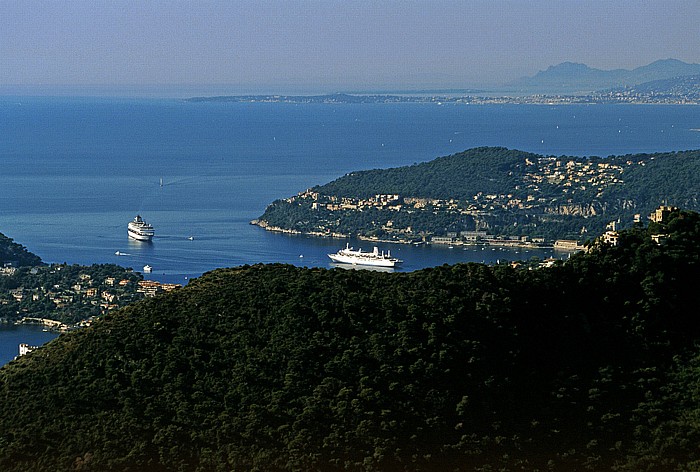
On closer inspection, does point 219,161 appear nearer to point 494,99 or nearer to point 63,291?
point 63,291

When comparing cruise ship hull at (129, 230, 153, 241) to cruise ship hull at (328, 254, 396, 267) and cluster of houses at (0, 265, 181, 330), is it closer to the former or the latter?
cruise ship hull at (328, 254, 396, 267)

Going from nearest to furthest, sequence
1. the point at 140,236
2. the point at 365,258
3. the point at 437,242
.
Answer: the point at 365,258 → the point at 140,236 → the point at 437,242

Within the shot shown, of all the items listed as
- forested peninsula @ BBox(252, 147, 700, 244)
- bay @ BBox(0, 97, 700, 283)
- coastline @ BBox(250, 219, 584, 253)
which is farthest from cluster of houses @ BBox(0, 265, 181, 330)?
forested peninsula @ BBox(252, 147, 700, 244)

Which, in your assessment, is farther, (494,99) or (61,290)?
(494,99)

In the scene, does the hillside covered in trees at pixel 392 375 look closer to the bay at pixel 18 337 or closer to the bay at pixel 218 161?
the bay at pixel 18 337

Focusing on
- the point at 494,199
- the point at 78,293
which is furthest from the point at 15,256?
the point at 494,199

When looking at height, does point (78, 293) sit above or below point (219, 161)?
above
